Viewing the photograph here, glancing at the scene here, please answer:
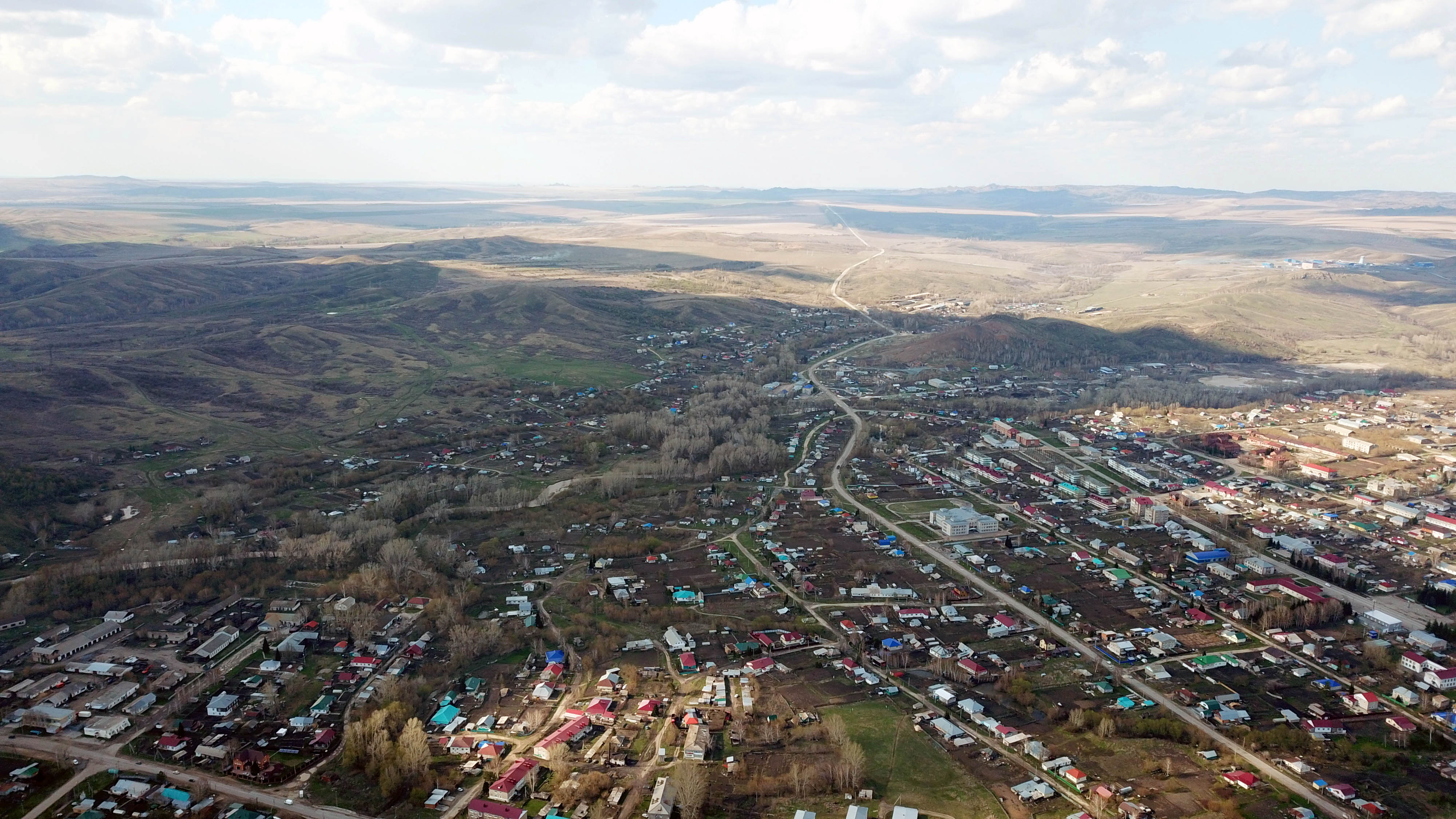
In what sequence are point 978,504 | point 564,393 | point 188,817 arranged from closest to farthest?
1. point 188,817
2. point 978,504
3. point 564,393

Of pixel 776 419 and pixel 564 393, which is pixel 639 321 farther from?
pixel 776 419

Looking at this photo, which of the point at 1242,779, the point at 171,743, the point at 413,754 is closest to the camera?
the point at 1242,779

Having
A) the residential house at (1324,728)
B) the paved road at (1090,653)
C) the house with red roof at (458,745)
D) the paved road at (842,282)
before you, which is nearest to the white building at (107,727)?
the house with red roof at (458,745)

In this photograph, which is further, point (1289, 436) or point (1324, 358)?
point (1324, 358)

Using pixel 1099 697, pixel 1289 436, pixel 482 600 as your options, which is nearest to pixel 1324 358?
pixel 1289 436

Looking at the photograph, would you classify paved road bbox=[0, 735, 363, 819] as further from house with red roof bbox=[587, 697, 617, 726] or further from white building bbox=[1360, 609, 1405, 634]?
white building bbox=[1360, 609, 1405, 634]

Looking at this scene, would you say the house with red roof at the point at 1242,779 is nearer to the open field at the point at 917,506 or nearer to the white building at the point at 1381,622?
the white building at the point at 1381,622

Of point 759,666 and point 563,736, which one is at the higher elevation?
point 563,736

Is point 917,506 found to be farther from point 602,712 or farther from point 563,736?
point 563,736

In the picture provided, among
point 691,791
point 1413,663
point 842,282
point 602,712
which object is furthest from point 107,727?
point 842,282
